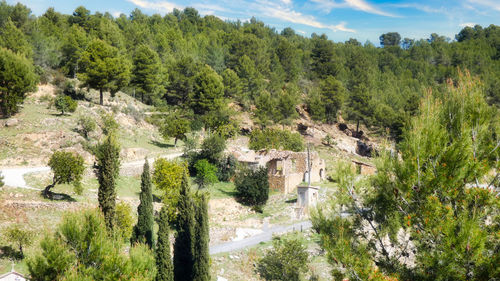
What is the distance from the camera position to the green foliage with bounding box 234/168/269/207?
32.6 m

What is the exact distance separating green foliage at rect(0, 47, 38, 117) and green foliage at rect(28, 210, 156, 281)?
24.5 m

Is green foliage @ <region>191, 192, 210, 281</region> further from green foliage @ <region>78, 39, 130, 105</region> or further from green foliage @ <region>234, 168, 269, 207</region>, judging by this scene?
green foliage @ <region>78, 39, 130, 105</region>

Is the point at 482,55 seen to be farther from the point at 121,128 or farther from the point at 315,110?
the point at 121,128

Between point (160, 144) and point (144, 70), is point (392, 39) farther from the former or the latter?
point (160, 144)

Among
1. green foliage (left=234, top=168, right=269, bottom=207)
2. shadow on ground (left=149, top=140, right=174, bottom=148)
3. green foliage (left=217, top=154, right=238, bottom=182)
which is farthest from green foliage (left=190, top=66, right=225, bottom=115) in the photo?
green foliage (left=234, top=168, right=269, bottom=207)

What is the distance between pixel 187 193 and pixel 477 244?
15865 mm

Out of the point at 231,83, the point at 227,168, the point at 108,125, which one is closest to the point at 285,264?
the point at 227,168

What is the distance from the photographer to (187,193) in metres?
21.2

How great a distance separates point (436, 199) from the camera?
8531mm

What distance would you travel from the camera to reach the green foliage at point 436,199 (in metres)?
7.90

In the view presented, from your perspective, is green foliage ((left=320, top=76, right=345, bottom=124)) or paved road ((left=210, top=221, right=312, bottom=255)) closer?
paved road ((left=210, top=221, right=312, bottom=255))

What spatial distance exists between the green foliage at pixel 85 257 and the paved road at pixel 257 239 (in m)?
11.2

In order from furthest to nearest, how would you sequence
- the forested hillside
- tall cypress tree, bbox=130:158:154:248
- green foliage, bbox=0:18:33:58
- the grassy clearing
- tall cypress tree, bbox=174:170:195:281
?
the forested hillside
green foliage, bbox=0:18:33:58
the grassy clearing
tall cypress tree, bbox=130:158:154:248
tall cypress tree, bbox=174:170:195:281

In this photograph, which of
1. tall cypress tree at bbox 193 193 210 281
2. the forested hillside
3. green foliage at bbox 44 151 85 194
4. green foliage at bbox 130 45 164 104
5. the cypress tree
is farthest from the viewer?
green foliage at bbox 130 45 164 104
